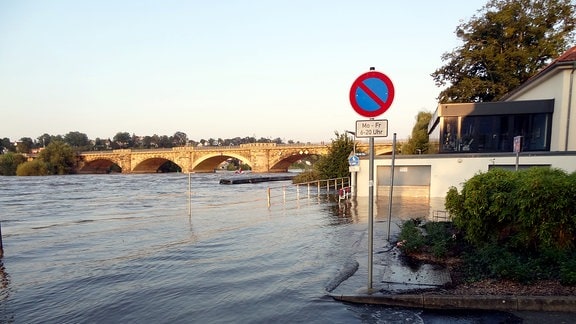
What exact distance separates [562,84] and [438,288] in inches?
725

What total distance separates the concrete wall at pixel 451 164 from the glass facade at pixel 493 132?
10.9ft

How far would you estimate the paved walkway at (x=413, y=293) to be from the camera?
4.57m

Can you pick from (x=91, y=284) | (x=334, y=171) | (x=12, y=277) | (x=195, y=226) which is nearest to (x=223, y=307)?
(x=91, y=284)

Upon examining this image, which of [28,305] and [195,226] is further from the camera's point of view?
[195,226]

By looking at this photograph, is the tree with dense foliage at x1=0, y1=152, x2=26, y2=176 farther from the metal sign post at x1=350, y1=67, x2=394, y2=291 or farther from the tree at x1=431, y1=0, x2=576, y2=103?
the metal sign post at x1=350, y1=67, x2=394, y2=291

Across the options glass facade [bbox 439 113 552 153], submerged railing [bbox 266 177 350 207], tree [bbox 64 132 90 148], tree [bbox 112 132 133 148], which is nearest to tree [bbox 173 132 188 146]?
tree [bbox 112 132 133 148]

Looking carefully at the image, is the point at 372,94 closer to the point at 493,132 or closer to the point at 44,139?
the point at 493,132

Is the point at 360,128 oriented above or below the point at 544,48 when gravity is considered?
below

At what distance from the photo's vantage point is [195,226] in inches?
513

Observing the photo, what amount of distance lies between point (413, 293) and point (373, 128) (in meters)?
2.30

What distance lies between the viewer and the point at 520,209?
5.77 meters

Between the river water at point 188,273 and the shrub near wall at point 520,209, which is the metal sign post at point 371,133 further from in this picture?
the shrub near wall at point 520,209

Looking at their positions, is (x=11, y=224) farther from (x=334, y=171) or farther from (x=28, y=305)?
(x=334, y=171)

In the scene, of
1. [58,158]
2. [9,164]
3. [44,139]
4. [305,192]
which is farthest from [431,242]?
[44,139]
